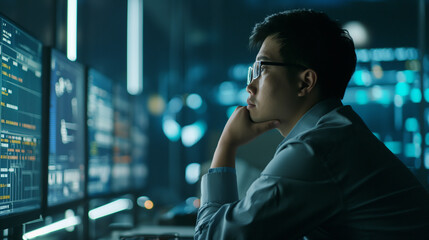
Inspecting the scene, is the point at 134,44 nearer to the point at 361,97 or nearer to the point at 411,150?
the point at 361,97

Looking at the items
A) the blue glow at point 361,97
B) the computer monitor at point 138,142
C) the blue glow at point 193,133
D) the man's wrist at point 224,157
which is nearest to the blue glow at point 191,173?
the blue glow at point 193,133

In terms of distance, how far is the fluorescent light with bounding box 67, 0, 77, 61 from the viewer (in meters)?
2.46

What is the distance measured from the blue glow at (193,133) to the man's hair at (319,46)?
370cm

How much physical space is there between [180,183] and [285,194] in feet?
13.3

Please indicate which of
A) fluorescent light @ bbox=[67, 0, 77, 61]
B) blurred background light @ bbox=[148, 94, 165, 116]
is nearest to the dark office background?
blurred background light @ bbox=[148, 94, 165, 116]

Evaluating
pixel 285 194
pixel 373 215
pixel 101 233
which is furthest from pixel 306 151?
pixel 101 233

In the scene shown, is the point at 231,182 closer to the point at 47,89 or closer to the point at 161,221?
the point at 47,89

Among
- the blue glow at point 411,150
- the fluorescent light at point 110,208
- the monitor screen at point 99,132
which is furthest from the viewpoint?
the blue glow at point 411,150

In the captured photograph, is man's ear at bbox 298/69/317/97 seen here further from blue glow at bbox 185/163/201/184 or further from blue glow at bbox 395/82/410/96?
blue glow at bbox 185/163/201/184

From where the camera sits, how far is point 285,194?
98 centimetres

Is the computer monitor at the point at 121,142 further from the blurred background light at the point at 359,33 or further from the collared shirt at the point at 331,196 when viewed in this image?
the blurred background light at the point at 359,33

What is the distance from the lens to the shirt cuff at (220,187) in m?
1.21

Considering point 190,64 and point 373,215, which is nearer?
point 373,215

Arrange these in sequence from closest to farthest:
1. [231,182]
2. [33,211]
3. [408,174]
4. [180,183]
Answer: [408,174] < [231,182] < [33,211] < [180,183]
